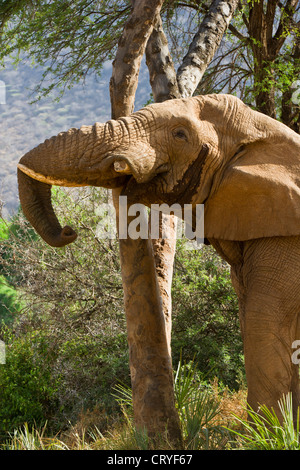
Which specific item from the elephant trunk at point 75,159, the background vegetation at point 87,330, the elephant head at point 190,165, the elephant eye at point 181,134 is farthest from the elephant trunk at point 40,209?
the background vegetation at point 87,330

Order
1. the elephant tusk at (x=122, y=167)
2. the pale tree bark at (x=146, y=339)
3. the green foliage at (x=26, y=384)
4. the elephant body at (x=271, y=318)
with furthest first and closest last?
the green foliage at (x=26, y=384) → the pale tree bark at (x=146, y=339) → the elephant body at (x=271, y=318) → the elephant tusk at (x=122, y=167)

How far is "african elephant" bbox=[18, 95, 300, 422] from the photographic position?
3.73 metres

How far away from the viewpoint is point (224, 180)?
4000 millimetres

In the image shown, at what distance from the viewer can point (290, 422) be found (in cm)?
354

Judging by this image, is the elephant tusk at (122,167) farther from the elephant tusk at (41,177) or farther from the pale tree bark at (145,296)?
the pale tree bark at (145,296)

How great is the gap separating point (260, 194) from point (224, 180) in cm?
23

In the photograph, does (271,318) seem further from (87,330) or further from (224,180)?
(87,330)

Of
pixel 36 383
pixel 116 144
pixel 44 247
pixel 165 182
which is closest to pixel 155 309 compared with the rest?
pixel 165 182

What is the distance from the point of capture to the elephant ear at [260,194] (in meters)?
3.92

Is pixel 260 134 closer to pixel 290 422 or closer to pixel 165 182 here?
pixel 165 182

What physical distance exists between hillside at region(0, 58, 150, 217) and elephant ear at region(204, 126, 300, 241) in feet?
237

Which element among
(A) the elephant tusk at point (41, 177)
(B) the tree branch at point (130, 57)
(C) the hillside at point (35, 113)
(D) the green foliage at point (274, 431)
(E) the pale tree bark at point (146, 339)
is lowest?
(D) the green foliage at point (274, 431)

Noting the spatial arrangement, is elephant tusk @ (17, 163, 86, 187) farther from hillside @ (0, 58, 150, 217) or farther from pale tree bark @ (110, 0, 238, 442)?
hillside @ (0, 58, 150, 217)

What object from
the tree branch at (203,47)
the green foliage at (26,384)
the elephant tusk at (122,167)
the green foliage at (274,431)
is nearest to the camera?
the green foliage at (274,431)
